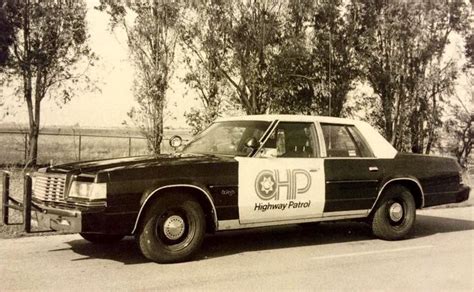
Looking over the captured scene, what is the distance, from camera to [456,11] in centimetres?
2183

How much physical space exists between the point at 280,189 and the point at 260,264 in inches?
40.3

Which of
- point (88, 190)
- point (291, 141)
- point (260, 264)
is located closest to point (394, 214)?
point (291, 141)

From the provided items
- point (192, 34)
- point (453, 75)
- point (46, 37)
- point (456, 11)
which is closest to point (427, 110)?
point (453, 75)

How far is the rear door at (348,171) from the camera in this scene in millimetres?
8023

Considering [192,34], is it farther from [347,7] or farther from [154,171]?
[154,171]

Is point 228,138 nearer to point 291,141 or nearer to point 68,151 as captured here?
point 291,141

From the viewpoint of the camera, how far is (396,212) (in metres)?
8.80

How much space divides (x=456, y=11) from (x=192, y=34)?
403 inches

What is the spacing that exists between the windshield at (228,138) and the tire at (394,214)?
211 cm

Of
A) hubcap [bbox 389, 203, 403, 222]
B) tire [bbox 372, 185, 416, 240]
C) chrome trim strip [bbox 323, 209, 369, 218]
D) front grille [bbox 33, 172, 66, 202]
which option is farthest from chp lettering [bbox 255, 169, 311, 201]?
front grille [bbox 33, 172, 66, 202]

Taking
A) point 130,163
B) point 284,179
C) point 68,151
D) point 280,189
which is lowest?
point 280,189

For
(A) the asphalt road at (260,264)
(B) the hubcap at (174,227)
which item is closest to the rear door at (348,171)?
(A) the asphalt road at (260,264)

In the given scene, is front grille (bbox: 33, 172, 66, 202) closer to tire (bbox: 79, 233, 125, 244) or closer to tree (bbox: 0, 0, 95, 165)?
tire (bbox: 79, 233, 125, 244)

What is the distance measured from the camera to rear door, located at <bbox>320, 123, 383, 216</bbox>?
26.3ft
